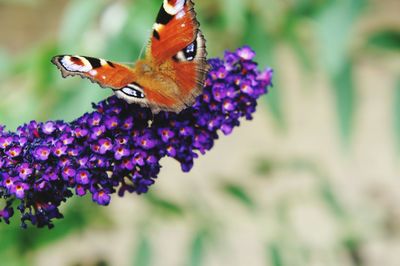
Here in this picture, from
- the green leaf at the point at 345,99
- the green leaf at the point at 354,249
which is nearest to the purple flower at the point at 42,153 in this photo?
the green leaf at the point at 345,99

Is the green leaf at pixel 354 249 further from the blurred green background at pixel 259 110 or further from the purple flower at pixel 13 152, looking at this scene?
the purple flower at pixel 13 152

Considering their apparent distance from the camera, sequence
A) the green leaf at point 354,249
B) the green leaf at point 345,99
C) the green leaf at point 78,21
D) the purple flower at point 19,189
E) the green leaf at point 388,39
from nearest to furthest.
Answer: the purple flower at point 19,189 → the green leaf at point 78,21 → the green leaf at point 345,99 → the green leaf at point 388,39 → the green leaf at point 354,249

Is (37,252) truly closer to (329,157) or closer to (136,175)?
(136,175)

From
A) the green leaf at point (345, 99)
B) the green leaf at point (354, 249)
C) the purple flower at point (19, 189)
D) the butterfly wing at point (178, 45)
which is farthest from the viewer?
the green leaf at point (354, 249)

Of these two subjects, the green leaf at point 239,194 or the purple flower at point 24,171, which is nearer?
the purple flower at point 24,171

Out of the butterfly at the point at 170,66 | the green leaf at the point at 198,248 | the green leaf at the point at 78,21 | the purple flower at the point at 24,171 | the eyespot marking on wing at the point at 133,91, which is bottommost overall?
the purple flower at the point at 24,171

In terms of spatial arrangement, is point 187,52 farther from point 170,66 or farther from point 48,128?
point 48,128
